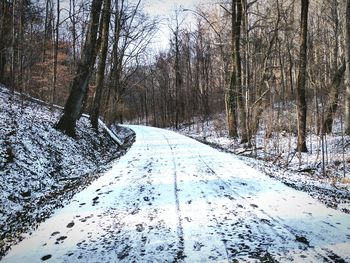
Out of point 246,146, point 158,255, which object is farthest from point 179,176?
point 246,146

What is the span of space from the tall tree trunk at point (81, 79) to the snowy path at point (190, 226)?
5547mm

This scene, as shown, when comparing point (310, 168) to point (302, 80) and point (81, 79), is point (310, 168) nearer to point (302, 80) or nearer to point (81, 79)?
point (302, 80)

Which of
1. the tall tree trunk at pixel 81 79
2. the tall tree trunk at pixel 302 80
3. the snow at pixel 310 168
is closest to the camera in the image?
the snow at pixel 310 168

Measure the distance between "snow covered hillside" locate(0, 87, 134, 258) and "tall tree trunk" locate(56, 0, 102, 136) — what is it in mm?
593

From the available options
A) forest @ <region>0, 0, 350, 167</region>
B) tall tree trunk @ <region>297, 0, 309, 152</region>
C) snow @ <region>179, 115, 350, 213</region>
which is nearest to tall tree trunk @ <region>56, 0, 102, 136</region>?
forest @ <region>0, 0, 350, 167</region>

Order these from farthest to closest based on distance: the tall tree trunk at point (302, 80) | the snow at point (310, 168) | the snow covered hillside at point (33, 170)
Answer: the tall tree trunk at point (302, 80) < the snow at point (310, 168) < the snow covered hillside at point (33, 170)

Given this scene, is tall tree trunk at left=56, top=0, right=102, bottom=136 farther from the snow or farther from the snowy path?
the snow

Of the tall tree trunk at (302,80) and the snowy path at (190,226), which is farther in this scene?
the tall tree trunk at (302,80)

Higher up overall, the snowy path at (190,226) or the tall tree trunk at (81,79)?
the tall tree trunk at (81,79)

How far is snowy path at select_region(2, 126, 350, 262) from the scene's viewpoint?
3.51 meters

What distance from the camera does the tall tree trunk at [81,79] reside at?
451 inches

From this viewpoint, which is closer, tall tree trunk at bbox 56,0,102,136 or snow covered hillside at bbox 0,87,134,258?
snow covered hillside at bbox 0,87,134,258

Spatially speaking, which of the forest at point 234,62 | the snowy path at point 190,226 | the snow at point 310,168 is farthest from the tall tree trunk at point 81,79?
the snow at point 310,168

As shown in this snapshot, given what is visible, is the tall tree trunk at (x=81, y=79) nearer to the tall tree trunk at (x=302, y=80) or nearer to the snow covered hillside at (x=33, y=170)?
the snow covered hillside at (x=33, y=170)
